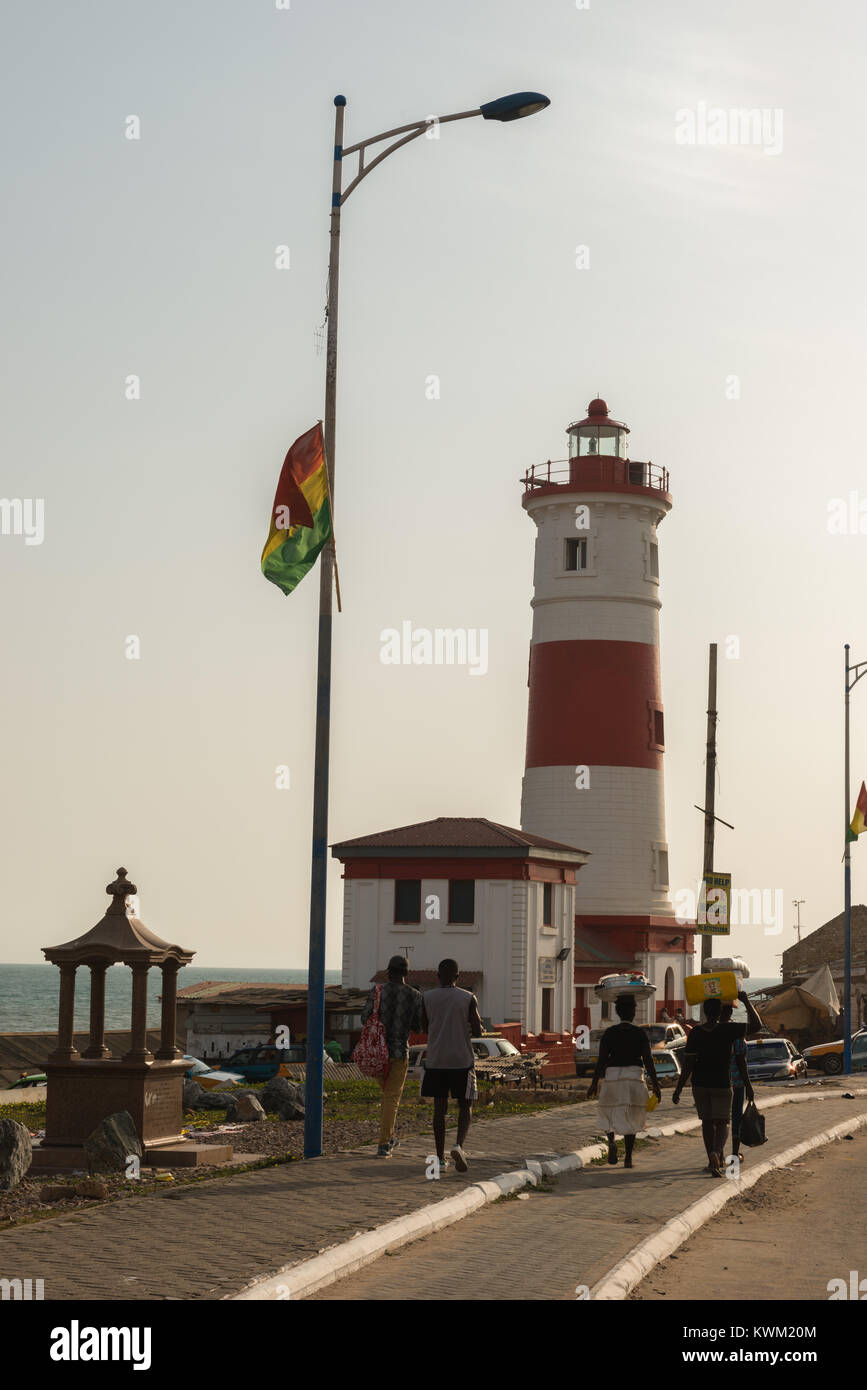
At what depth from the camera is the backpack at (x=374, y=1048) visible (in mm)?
15672

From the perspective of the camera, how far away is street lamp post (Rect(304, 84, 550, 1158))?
1636cm

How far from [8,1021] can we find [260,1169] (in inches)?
4227

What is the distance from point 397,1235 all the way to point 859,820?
111 ft

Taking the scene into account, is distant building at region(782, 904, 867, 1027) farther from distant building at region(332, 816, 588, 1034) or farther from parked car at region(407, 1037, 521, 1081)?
parked car at region(407, 1037, 521, 1081)

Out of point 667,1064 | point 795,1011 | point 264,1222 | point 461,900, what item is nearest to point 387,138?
point 264,1222

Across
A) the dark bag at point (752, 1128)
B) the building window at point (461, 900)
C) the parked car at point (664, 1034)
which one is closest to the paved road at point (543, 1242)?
the dark bag at point (752, 1128)

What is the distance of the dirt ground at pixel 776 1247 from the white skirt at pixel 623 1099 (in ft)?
4.23

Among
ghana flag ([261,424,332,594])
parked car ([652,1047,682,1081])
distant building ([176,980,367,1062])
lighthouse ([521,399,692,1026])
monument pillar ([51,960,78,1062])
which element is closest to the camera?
ghana flag ([261,424,332,594])

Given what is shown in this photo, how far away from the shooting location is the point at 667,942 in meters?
54.0

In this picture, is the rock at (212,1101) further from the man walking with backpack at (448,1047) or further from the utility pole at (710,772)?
the utility pole at (710,772)

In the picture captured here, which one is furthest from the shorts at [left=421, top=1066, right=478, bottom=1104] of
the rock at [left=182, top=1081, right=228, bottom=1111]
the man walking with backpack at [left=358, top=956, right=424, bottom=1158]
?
the rock at [left=182, top=1081, right=228, bottom=1111]

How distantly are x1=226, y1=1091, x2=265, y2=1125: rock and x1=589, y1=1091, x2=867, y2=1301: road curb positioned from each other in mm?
7133
